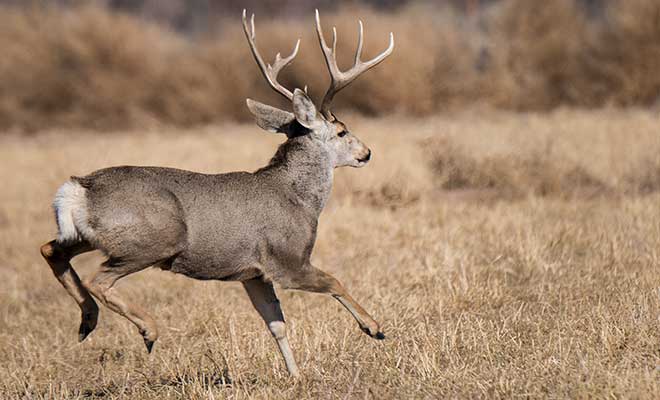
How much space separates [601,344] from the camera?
5695 mm

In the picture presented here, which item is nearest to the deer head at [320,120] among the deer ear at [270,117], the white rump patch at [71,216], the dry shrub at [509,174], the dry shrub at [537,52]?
the deer ear at [270,117]

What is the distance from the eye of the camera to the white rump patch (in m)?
5.40

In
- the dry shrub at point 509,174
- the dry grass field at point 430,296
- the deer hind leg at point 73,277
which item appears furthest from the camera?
the dry shrub at point 509,174

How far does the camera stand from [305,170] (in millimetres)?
6398

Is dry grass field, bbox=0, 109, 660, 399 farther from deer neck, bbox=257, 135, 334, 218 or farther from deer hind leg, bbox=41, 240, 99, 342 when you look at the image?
deer neck, bbox=257, 135, 334, 218

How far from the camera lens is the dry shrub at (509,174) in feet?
38.8

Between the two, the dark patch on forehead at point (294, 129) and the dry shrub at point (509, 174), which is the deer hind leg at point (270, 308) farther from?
the dry shrub at point (509, 174)

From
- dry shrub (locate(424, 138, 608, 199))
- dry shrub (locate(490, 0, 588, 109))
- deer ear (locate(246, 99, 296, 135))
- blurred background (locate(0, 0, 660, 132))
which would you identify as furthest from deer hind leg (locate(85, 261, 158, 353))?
dry shrub (locate(490, 0, 588, 109))

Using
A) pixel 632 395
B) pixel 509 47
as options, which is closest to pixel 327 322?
pixel 632 395

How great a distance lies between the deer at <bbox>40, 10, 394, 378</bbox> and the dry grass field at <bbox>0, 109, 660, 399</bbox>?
466 millimetres

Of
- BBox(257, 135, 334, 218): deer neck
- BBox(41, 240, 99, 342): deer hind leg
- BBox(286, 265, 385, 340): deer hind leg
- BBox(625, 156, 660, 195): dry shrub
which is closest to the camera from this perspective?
BBox(41, 240, 99, 342): deer hind leg

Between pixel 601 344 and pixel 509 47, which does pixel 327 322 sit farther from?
pixel 509 47

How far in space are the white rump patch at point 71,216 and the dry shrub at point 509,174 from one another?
6.88 meters

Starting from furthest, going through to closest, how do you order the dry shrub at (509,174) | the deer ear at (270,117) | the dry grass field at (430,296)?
1. the dry shrub at (509,174)
2. the deer ear at (270,117)
3. the dry grass field at (430,296)
